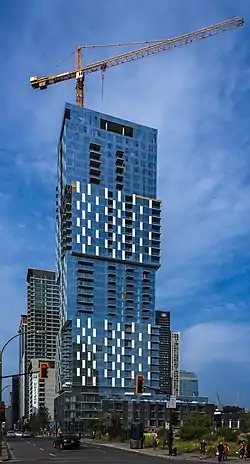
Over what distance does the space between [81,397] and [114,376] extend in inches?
550

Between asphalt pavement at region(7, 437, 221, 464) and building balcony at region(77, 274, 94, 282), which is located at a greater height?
building balcony at region(77, 274, 94, 282)

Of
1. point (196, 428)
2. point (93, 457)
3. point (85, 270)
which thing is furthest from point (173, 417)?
point (85, 270)

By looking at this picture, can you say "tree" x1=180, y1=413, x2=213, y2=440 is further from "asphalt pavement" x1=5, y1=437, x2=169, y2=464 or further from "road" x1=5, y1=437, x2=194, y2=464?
"road" x1=5, y1=437, x2=194, y2=464

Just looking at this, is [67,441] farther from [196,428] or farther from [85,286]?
[85,286]

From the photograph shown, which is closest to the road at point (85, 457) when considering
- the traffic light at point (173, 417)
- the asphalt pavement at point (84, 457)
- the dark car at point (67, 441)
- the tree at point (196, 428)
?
the asphalt pavement at point (84, 457)

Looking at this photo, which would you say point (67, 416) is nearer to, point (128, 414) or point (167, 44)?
point (128, 414)

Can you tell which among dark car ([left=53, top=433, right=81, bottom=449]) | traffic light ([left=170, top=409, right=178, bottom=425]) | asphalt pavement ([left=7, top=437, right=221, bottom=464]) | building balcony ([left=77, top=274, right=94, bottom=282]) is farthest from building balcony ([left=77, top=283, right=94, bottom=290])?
traffic light ([left=170, top=409, right=178, bottom=425])

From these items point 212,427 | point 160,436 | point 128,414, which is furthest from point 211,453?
point 128,414

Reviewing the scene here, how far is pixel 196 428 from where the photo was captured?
2490 inches

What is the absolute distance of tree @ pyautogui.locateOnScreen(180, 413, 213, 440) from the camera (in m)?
62.6

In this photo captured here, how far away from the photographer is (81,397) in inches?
7338

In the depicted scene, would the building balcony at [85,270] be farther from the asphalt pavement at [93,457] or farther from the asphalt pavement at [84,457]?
the asphalt pavement at [93,457]

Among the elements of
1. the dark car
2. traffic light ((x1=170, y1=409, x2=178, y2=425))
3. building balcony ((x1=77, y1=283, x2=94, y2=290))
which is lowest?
the dark car

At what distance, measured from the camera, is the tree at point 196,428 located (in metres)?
62.6
